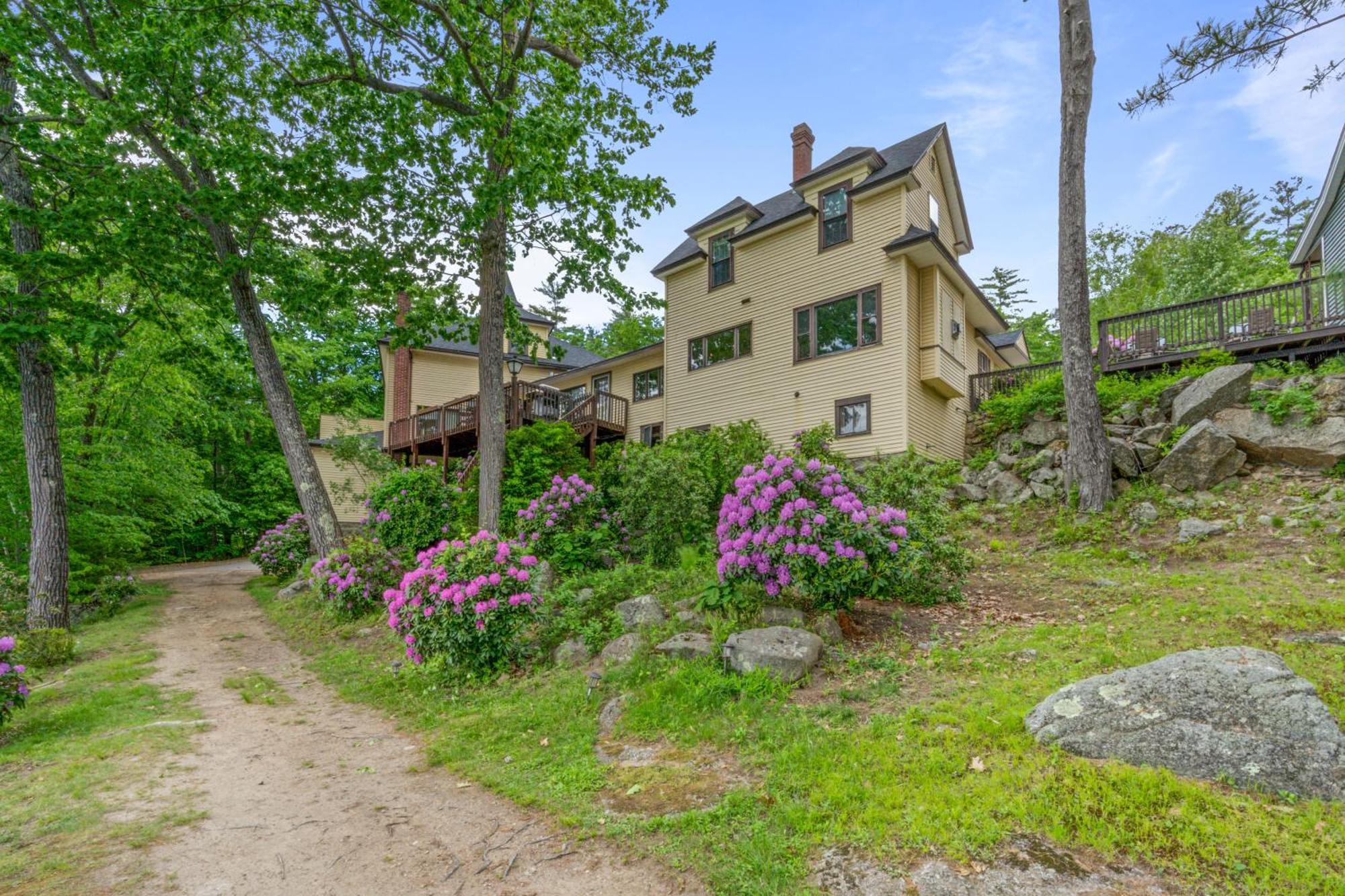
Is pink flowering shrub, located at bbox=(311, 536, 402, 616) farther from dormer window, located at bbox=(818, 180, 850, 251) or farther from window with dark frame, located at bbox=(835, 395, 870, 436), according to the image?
dormer window, located at bbox=(818, 180, 850, 251)

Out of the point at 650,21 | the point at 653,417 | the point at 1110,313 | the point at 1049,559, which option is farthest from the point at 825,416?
the point at 1110,313

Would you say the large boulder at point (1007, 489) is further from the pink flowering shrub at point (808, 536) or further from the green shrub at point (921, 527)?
the pink flowering shrub at point (808, 536)

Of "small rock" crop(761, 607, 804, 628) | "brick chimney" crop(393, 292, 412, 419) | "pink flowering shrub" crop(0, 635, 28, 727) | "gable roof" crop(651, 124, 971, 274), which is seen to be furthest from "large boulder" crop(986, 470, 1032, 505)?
"brick chimney" crop(393, 292, 412, 419)

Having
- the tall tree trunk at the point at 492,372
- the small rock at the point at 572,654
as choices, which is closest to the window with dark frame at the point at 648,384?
the tall tree trunk at the point at 492,372

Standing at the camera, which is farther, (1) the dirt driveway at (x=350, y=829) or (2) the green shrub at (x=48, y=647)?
(2) the green shrub at (x=48, y=647)

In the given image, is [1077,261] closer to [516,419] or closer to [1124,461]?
[1124,461]

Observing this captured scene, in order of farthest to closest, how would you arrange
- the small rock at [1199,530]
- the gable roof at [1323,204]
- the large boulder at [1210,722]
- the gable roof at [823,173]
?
the gable roof at [823,173]
the gable roof at [1323,204]
the small rock at [1199,530]
the large boulder at [1210,722]

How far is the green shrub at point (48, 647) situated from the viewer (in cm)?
812

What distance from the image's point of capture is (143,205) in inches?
377

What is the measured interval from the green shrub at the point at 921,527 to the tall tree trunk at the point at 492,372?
593cm

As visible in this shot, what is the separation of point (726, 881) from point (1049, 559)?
24.2 ft

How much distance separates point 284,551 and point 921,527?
15928mm

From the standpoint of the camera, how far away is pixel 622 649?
234 inches

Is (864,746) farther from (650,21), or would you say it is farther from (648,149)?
(650,21)
